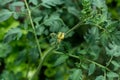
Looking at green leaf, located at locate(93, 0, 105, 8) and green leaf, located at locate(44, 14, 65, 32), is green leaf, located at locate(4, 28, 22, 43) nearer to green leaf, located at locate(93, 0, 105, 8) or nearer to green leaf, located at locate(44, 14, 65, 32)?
green leaf, located at locate(44, 14, 65, 32)

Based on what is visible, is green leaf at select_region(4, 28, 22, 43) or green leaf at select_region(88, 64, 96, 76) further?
green leaf at select_region(4, 28, 22, 43)

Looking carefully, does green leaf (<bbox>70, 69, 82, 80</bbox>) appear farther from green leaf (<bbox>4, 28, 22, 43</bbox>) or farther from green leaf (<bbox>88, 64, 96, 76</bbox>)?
green leaf (<bbox>4, 28, 22, 43</bbox>)

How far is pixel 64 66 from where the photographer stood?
271 centimetres

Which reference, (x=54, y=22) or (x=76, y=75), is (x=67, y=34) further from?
(x=76, y=75)

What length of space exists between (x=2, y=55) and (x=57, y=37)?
0.48 m

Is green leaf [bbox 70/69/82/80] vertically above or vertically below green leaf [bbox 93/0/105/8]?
below

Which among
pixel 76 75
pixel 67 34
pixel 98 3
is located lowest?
pixel 76 75

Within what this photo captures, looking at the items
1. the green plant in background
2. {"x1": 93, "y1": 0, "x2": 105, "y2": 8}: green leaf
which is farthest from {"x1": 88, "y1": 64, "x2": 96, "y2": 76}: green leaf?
{"x1": 93, "y1": 0, "x2": 105, "y2": 8}: green leaf

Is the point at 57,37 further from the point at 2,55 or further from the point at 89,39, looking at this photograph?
the point at 2,55

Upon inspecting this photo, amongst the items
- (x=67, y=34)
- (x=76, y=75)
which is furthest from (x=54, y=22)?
(x=76, y=75)

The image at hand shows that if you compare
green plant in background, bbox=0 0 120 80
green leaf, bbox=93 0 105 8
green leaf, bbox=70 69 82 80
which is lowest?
green leaf, bbox=70 69 82 80

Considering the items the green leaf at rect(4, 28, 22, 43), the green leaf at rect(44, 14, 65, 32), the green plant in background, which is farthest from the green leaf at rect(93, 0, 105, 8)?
the green leaf at rect(4, 28, 22, 43)

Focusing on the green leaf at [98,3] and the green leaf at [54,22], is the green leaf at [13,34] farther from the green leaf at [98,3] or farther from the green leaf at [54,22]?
the green leaf at [98,3]

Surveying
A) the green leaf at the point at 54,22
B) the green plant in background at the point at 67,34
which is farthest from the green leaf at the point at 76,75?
the green leaf at the point at 54,22
